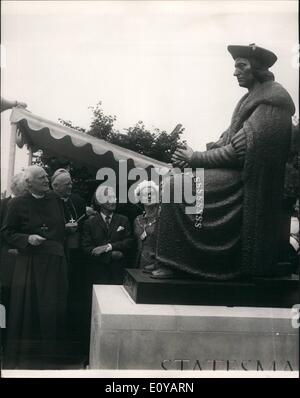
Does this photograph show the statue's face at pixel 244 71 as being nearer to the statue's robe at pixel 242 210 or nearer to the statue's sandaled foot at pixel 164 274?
the statue's robe at pixel 242 210

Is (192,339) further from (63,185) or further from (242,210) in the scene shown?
(63,185)

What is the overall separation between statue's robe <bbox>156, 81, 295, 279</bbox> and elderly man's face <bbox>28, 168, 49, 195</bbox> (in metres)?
1.07

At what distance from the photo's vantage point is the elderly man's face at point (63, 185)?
189 inches

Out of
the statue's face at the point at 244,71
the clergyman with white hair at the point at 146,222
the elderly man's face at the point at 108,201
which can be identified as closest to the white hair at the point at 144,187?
the clergyman with white hair at the point at 146,222

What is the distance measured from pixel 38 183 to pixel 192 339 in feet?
5.89

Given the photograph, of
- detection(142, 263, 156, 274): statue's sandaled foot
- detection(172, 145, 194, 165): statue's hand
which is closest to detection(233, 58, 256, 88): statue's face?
detection(172, 145, 194, 165): statue's hand

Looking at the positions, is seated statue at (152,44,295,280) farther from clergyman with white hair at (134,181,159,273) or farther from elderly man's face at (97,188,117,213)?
elderly man's face at (97,188,117,213)

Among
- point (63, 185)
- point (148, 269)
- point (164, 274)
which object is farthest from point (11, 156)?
point (164, 274)

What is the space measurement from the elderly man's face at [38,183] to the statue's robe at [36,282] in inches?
2.5

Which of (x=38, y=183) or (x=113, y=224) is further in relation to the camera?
(x=113, y=224)

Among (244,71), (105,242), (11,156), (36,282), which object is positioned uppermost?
(244,71)

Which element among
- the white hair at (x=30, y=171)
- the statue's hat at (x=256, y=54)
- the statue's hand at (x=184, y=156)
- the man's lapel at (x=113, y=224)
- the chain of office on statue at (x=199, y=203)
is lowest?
the man's lapel at (x=113, y=224)

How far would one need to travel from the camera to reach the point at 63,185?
15.9 ft

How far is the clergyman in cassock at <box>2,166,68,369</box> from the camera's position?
442 cm
